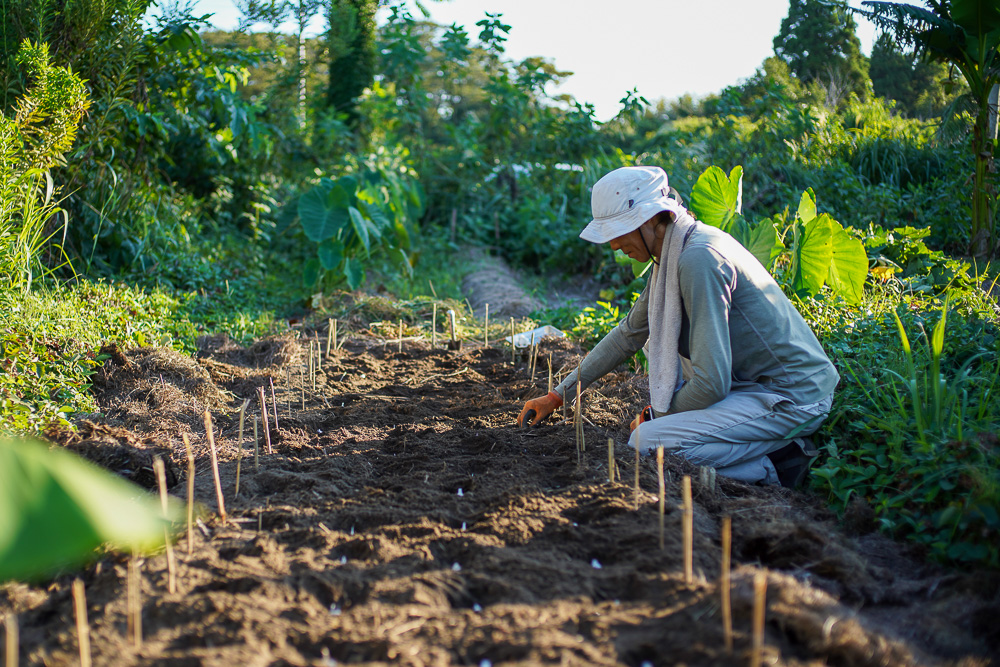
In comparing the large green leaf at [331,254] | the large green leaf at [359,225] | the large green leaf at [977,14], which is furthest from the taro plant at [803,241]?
the large green leaf at [331,254]

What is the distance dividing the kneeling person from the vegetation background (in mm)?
226

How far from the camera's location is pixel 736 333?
8.86 ft

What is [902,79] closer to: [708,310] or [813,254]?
[813,254]

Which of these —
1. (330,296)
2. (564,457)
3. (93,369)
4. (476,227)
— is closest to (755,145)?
(476,227)

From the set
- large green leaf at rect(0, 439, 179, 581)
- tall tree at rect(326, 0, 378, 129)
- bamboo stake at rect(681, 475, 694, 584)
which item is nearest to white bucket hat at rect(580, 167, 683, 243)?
bamboo stake at rect(681, 475, 694, 584)

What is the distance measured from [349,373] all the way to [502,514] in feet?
7.71

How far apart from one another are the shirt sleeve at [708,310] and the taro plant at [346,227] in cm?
424

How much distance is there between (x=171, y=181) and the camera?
7145 mm

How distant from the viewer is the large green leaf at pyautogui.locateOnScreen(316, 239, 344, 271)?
6.30 meters

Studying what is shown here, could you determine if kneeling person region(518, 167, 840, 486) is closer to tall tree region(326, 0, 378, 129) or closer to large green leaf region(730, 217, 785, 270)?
large green leaf region(730, 217, 785, 270)

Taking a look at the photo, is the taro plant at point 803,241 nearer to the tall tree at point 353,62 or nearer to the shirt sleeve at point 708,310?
the shirt sleeve at point 708,310

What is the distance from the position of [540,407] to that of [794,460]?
106 cm

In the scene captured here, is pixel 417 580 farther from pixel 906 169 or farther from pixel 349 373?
pixel 906 169

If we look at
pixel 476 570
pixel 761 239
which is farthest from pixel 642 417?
pixel 476 570
